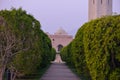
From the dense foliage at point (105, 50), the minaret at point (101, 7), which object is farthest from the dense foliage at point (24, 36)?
the minaret at point (101, 7)

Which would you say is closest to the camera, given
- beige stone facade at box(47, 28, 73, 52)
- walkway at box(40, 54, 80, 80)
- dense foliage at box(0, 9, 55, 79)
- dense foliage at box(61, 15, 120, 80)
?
dense foliage at box(61, 15, 120, 80)

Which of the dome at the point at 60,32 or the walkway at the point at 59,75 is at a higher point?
the dome at the point at 60,32

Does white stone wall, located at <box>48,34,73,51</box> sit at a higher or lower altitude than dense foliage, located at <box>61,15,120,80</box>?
higher

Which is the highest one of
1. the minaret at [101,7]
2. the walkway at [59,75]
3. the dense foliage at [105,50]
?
the minaret at [101,7]

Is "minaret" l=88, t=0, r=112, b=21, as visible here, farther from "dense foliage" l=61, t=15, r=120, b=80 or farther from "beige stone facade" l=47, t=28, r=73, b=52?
"dense foliage" l=61, t=15, r=120, b=80

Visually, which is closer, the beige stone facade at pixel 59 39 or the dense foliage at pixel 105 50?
the dense foliage at pixel 105 50

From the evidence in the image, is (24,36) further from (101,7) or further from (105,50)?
(101,7)

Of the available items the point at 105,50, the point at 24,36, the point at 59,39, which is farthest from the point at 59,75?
the point at 59,39

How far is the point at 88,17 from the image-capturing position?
2844 inches

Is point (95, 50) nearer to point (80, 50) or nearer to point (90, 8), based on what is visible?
point (80, 50)

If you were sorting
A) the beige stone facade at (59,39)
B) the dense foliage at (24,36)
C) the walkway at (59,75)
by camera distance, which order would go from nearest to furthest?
the dense foliage at (24,36) < the walkway at (59,75) < the beige stone facade at (59,39)

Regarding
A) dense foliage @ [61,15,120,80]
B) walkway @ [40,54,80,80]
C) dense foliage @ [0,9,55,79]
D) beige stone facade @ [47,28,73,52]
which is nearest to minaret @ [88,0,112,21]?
beige stone facade @ [47,28,73,52]

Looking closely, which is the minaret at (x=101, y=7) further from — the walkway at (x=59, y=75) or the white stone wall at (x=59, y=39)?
the walkway at (x=59, y=75)

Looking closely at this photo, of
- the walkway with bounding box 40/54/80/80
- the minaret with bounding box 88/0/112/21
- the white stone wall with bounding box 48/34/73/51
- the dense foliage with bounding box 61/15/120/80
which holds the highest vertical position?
the minaret with bounding box 88/0/112/21
